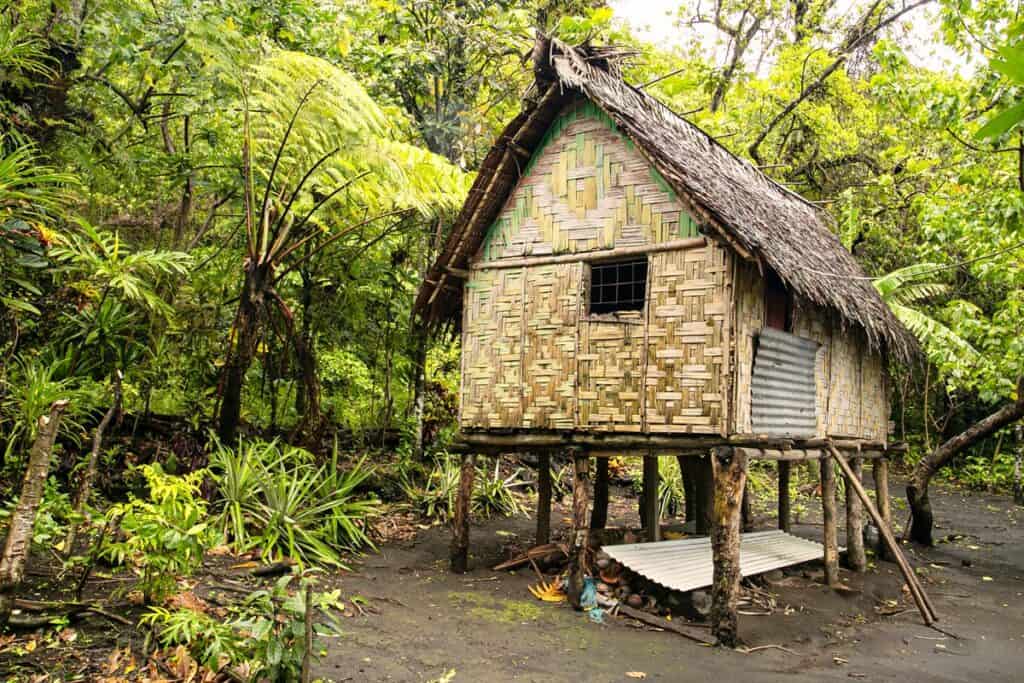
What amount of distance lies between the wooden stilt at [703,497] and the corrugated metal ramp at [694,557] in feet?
1.89

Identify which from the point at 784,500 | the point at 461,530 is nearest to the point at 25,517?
the point at 461,530

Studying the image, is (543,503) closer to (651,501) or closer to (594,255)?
(651,501)

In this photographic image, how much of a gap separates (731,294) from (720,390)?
0.95m

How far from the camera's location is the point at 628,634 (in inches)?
287

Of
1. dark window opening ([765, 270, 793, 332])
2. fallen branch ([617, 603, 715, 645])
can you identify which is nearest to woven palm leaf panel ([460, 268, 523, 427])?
fallen branch ([617, 603, 715, 645])

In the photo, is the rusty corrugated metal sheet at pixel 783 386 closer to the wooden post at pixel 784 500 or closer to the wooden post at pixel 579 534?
the wooden post at pixel 579 534

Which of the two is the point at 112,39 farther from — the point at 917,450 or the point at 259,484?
the point at 917,450

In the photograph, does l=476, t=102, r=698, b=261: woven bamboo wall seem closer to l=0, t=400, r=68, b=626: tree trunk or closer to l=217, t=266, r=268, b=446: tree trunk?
l=217, t=266, r=268, b=446: tree trunk

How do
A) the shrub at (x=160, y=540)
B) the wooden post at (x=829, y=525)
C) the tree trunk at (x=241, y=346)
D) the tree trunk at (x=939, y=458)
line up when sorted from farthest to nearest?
the tree trunk at (x=939, y=458), the wooden post at (x=829, y=525), the tree trunk at (x=241, y=346), the shrub at (x=160, y=540)

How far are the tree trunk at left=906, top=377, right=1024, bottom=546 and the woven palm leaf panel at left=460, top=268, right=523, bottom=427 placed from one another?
738cm

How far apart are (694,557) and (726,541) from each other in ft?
5.53

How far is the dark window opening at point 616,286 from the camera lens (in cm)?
864

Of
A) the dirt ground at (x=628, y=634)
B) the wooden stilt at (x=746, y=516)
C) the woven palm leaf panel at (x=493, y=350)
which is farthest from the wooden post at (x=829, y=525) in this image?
the woven palm leaf panel at (x=493, y=350)

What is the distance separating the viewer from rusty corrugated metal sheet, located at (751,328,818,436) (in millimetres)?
8148
